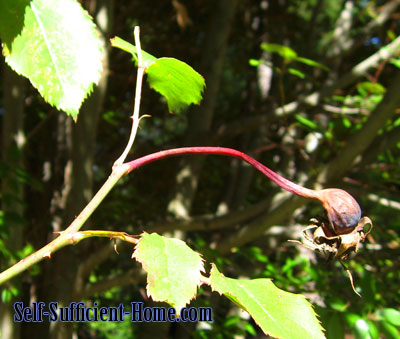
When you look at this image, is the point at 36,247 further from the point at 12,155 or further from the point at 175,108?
the point at 175,108

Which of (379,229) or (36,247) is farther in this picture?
(36,247)

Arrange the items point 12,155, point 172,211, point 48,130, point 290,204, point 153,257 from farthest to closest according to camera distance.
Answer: point 48,130 → point 172,211 → point 12,155 → point 290,204 → point 153,257

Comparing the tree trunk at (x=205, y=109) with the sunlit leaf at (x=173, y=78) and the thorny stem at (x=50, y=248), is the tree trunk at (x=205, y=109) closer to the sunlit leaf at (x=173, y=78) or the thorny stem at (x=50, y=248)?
the sunlit leaf at (x=173, y=78)

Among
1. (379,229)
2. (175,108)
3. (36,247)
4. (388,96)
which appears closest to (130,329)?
(36,247)

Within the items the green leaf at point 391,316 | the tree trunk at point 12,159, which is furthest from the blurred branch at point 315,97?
the green leaf at point 391,316

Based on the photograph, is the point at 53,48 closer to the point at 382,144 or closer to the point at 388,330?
the point at 388,330

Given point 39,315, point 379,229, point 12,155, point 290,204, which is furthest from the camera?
point 39,315
